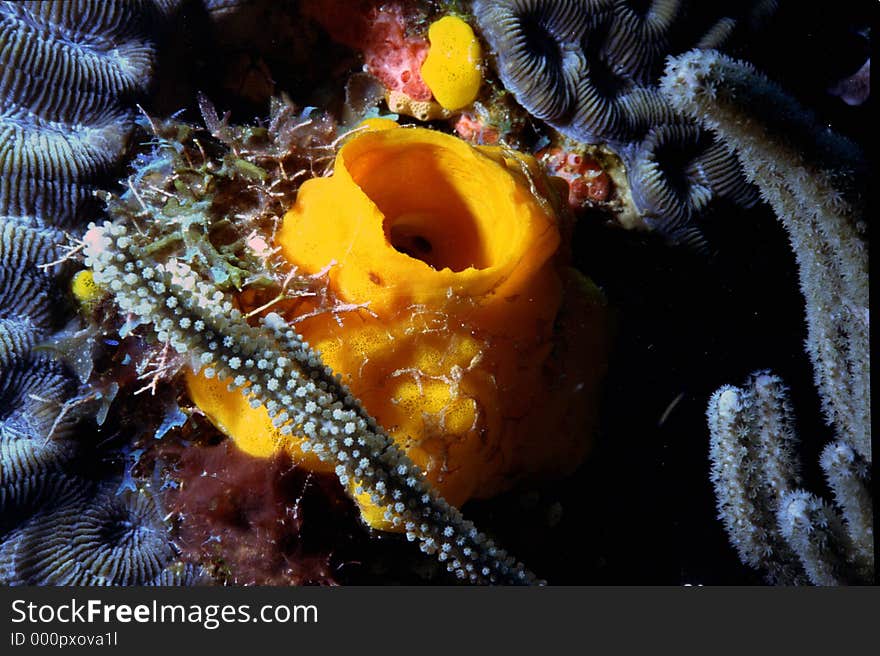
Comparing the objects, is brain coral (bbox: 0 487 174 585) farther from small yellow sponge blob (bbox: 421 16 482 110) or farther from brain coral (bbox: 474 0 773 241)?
brain coral (bbox: 474 0 773 241)

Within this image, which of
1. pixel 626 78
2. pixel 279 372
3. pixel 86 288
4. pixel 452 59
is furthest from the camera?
pixel 626 78

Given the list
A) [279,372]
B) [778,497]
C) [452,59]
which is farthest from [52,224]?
[778,497]

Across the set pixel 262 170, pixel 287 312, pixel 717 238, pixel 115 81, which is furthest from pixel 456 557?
pixel 717 238

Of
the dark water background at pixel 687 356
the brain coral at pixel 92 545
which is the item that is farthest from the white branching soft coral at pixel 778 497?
the brain coral at pixel 92 545

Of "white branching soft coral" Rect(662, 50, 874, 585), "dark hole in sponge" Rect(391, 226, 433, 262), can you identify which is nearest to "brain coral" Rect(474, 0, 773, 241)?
"white branching soft coral" Rect(662, 50, 874, 585)

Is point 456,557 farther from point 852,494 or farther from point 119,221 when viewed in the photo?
point 852,494

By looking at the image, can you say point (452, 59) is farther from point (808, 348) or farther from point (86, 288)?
point (808, 348)
